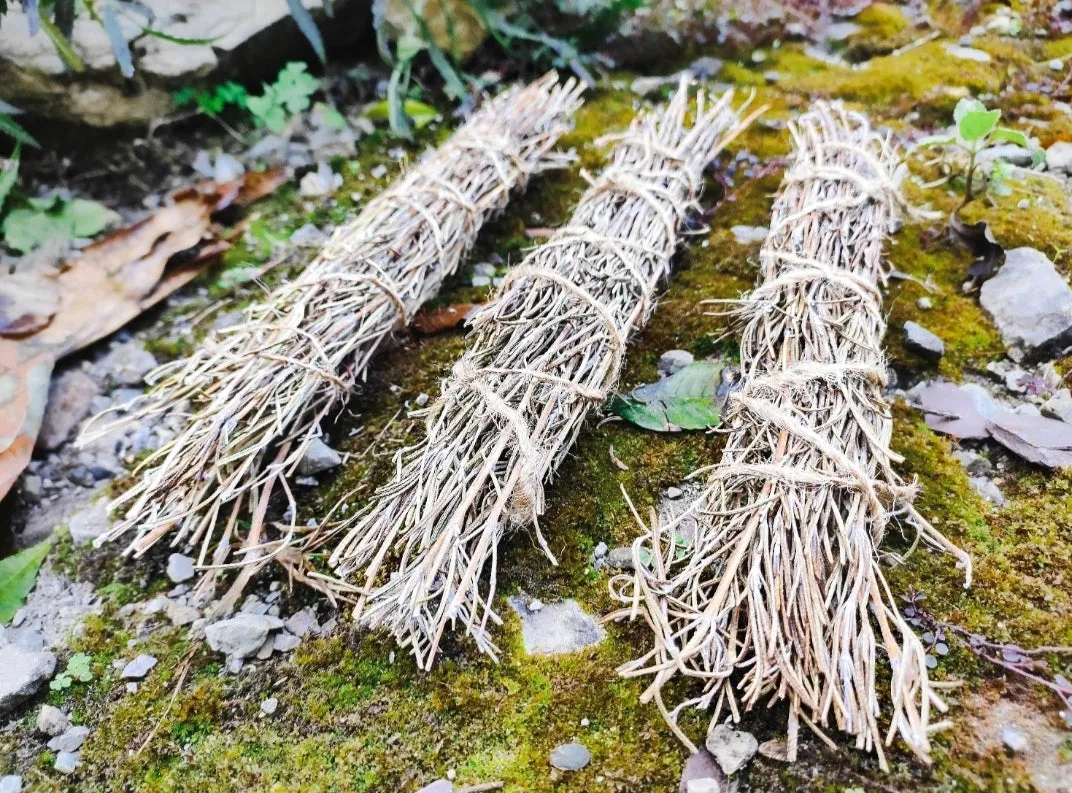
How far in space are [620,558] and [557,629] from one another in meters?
0.26

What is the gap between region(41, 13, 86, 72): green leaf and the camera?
286cm

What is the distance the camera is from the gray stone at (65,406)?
2.51m

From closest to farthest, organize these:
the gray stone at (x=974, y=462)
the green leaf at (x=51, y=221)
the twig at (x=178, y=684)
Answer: the twig at (x=178, y=684) → the gray stone at (x=974, y=462) → the green leaf at (x=51, y=221)

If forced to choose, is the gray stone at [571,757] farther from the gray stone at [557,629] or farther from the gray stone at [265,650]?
the gray stone at [265,650]

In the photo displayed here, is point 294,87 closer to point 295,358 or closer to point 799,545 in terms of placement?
point 295,358

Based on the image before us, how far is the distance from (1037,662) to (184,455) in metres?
2.17

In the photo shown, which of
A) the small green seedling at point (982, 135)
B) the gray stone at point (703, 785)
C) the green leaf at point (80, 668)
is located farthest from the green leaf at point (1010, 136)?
the green leaf at point (80, 668)

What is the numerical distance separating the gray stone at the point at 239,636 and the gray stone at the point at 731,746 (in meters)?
1.10

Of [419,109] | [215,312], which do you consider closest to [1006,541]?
[215,312]

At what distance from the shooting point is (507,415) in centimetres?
201

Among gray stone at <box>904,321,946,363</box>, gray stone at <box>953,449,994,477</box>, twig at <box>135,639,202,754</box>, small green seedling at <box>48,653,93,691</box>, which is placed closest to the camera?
twig at <box>135,639,202,754</box>

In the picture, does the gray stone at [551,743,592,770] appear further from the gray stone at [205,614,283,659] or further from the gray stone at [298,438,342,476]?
the gray stone at [298,438,342,476]

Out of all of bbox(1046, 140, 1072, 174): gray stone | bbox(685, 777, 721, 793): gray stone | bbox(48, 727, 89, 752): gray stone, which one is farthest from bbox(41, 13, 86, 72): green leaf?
bbox(1046, 140, 1072, 174): gray stone

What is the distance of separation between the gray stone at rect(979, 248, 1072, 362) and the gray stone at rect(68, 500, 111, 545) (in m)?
2.79
